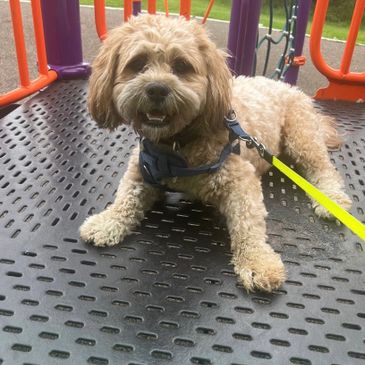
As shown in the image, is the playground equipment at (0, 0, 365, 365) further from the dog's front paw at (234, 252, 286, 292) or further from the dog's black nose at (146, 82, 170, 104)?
the dog's black nose at (146, 82, 170, 104)

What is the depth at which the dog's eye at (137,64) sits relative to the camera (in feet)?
7.45

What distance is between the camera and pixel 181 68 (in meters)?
Answer: 2.29

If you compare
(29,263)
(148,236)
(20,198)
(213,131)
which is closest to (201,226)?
(148,236)

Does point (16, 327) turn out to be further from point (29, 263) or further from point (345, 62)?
point (345, 62)

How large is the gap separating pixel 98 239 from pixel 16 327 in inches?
23.7

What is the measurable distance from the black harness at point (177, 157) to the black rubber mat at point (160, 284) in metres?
0.29

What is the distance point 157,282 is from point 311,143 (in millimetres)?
1625

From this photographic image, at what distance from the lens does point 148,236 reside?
93.0 inches

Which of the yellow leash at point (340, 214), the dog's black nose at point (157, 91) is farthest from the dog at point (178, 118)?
the yellow leash at point (340, 214)

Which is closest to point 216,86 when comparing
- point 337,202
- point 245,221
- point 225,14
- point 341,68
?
point 245,221

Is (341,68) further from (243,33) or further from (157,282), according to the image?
(157,282)

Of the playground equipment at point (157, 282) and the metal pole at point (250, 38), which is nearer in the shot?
the playground equipment at point (157, 282)

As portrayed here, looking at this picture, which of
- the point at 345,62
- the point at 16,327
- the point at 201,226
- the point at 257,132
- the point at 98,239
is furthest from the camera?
the point at 345,62

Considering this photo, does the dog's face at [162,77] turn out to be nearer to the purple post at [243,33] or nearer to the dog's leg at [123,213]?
the dog's leg at [123,213]
